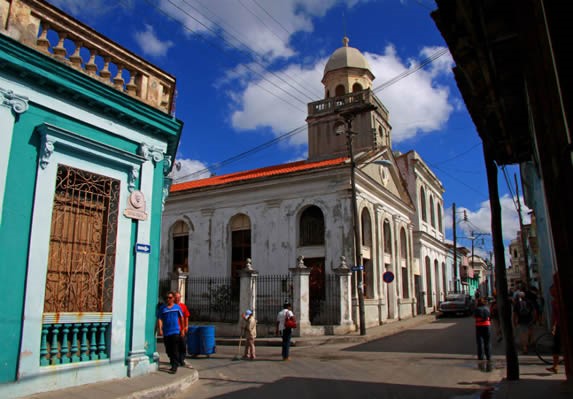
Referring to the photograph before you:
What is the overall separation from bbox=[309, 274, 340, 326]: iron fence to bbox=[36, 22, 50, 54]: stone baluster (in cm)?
1389

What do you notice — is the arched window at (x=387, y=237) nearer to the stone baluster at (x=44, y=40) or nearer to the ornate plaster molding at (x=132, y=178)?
the ornate plaster molding at (x=132, y=178)

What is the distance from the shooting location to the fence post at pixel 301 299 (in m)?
17.5

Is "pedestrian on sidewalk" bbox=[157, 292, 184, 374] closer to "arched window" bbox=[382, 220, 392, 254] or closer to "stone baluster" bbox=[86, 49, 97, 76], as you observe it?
"stone baluster" bbox=[86, 49, 97, 76]

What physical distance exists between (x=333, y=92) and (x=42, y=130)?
26.0 metres

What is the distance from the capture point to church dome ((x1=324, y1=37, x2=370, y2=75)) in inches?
1238

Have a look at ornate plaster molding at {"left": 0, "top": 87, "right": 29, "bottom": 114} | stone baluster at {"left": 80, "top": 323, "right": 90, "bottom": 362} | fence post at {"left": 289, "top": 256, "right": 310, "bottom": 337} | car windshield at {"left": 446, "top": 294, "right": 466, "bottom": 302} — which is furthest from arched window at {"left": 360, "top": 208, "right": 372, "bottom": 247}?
ornate plaster molding at {"left": 0, "top": 87, "right": 29, "bottom": 114}

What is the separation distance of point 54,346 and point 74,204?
7.65 ft

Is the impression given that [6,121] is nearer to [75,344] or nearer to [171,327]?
[75,344]

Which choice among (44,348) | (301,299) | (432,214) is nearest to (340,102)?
(432,214)

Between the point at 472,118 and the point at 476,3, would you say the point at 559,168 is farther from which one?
the point at 472,118

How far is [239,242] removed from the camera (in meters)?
25.0

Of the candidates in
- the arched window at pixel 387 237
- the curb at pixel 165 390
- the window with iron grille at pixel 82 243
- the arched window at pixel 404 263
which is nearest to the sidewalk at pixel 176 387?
the curb at pixel 165 390

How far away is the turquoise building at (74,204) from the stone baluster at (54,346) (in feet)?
0.05

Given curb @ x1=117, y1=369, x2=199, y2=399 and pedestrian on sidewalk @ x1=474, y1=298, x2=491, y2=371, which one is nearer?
curb @ x1=117, y1=369, x2=199, y2=399
